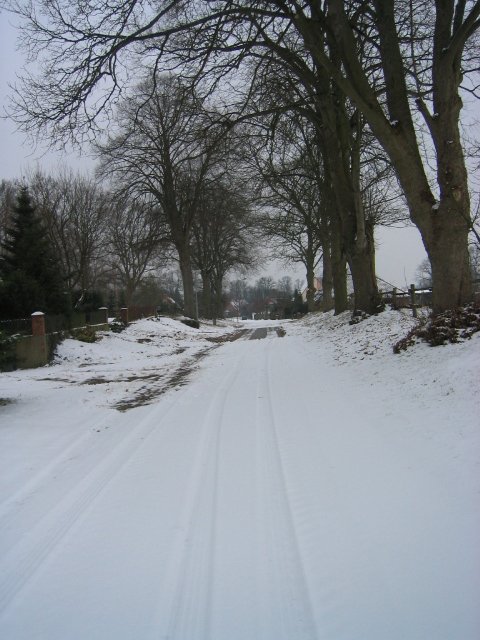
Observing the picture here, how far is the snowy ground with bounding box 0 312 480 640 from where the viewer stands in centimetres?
249

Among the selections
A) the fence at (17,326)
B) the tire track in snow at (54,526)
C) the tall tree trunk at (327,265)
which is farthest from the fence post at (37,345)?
the tall tree trunk at (327,265)

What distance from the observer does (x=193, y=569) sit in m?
2.89

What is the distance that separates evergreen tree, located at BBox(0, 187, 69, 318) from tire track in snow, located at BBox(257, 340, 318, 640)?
45.9 feet

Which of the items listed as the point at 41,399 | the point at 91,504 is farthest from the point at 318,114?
the point at 91,504

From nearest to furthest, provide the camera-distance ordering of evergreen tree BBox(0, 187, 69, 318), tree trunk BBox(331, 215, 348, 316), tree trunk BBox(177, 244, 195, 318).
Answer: evergreen tree BBox(0, 187, 69, 318) → tree trunk BBox(331, 215, 348, 316) → tree trunk BBox(177, 244, 195, 318)

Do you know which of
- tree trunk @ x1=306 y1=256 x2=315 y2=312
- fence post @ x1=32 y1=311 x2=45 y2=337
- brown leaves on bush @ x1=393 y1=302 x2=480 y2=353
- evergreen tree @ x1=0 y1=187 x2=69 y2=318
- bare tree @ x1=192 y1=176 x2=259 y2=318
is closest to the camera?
brown leaves on bush @ x1=393 y1=302 x2=480 y2=353

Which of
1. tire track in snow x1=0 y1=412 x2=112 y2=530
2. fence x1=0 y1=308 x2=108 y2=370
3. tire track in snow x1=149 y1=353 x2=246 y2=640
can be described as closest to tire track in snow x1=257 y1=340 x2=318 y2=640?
tire track in snow x1=149 y1=353 x2=246 y2=640

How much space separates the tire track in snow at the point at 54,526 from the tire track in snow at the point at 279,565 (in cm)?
162

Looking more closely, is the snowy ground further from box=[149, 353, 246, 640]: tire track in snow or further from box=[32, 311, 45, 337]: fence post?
box=[32, 311, 45, 337]: fence post

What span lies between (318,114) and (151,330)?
15019mm

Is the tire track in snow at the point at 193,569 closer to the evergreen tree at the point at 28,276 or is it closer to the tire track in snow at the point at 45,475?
the tire track in snow at the point at 45,475

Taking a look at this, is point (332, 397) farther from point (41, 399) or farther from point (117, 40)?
point (117, 40)

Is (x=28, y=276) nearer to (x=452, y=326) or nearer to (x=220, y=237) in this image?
(x=452, y=326)

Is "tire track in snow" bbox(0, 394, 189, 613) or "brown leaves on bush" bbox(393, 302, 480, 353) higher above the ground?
"brown leaves on bush" bbox(393, 302, 480, 353)
